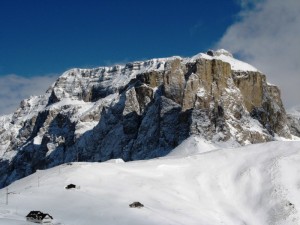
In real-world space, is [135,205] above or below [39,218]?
above

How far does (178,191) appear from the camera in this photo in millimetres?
95688

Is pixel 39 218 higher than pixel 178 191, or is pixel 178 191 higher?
pixel 178 191

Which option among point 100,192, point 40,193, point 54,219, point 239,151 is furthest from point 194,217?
point 239,151

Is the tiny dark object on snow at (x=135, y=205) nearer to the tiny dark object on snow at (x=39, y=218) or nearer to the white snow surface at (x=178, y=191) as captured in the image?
the white snow surface at (x=178, y=191)

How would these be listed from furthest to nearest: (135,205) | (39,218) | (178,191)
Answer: (178,191) < (135,205) < (39,218)

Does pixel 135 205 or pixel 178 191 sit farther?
pixel 178 191

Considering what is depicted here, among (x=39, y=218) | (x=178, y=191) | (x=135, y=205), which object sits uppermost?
(x=178, y=191)

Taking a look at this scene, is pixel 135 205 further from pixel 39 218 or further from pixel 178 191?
pixel 178 191

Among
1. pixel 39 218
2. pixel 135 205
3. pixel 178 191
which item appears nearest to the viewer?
pixel 39 218

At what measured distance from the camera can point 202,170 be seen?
10831cm

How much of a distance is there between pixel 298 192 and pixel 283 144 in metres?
23.4

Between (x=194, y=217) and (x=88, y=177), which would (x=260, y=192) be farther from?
(x=88, y=177)

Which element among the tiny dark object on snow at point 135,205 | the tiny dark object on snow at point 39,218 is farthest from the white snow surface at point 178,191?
the tiny dark object on snow at point 39,218

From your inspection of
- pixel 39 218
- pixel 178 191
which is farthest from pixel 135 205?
pixel 178 191
